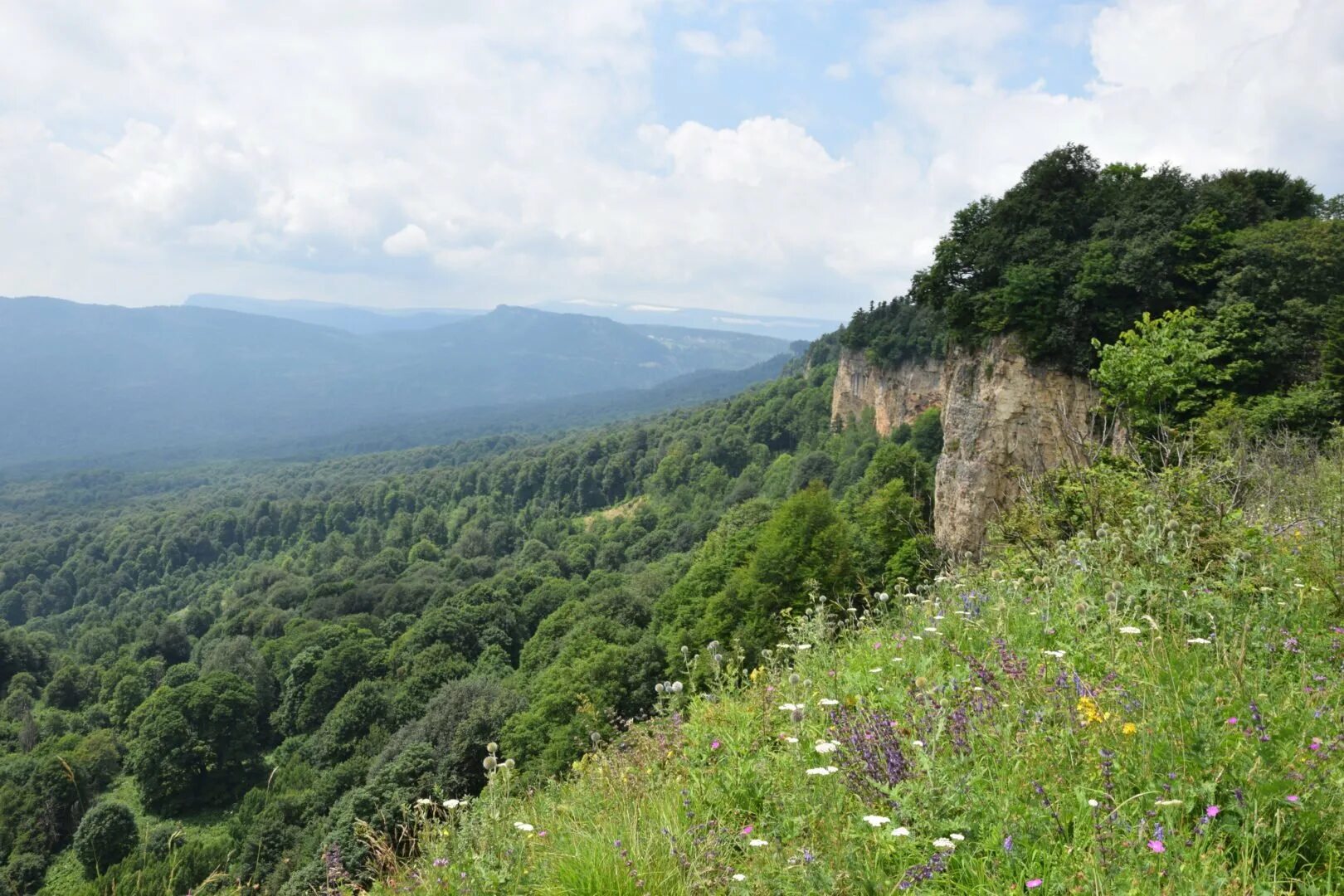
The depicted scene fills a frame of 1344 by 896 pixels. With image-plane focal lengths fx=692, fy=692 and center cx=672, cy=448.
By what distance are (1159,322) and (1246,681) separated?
18.5 meters

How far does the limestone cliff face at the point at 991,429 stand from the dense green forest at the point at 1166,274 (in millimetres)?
653

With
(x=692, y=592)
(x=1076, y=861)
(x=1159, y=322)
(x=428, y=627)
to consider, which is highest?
(x=1159, y=322)

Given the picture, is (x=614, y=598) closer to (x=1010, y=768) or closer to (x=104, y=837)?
(x=104, y=837)

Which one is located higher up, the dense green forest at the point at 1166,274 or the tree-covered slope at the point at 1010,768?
the dense green forest at the point at 1166,274

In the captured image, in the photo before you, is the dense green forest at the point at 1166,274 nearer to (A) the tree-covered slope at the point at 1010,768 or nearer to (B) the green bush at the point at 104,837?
(A) the tree-covered slope at the point at 1010,768

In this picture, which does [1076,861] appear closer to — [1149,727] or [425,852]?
[1149,727]

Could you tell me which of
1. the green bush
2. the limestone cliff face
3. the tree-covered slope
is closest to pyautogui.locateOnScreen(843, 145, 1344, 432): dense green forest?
the limestone cliff face

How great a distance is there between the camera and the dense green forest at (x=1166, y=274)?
1648cm

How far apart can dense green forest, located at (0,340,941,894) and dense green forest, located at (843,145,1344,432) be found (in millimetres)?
8305

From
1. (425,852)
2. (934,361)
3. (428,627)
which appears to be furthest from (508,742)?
(934,361)

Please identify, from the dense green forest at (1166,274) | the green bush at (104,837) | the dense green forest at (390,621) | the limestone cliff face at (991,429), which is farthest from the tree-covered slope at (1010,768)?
the green bush at (104,837)

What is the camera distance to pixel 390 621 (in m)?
52.6

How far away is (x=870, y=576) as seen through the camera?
27.9 meters

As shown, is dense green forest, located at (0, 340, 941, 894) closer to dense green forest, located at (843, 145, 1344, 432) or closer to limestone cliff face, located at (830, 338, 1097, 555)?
limestone cliff face, located at (830, 338, 1097, 555)
